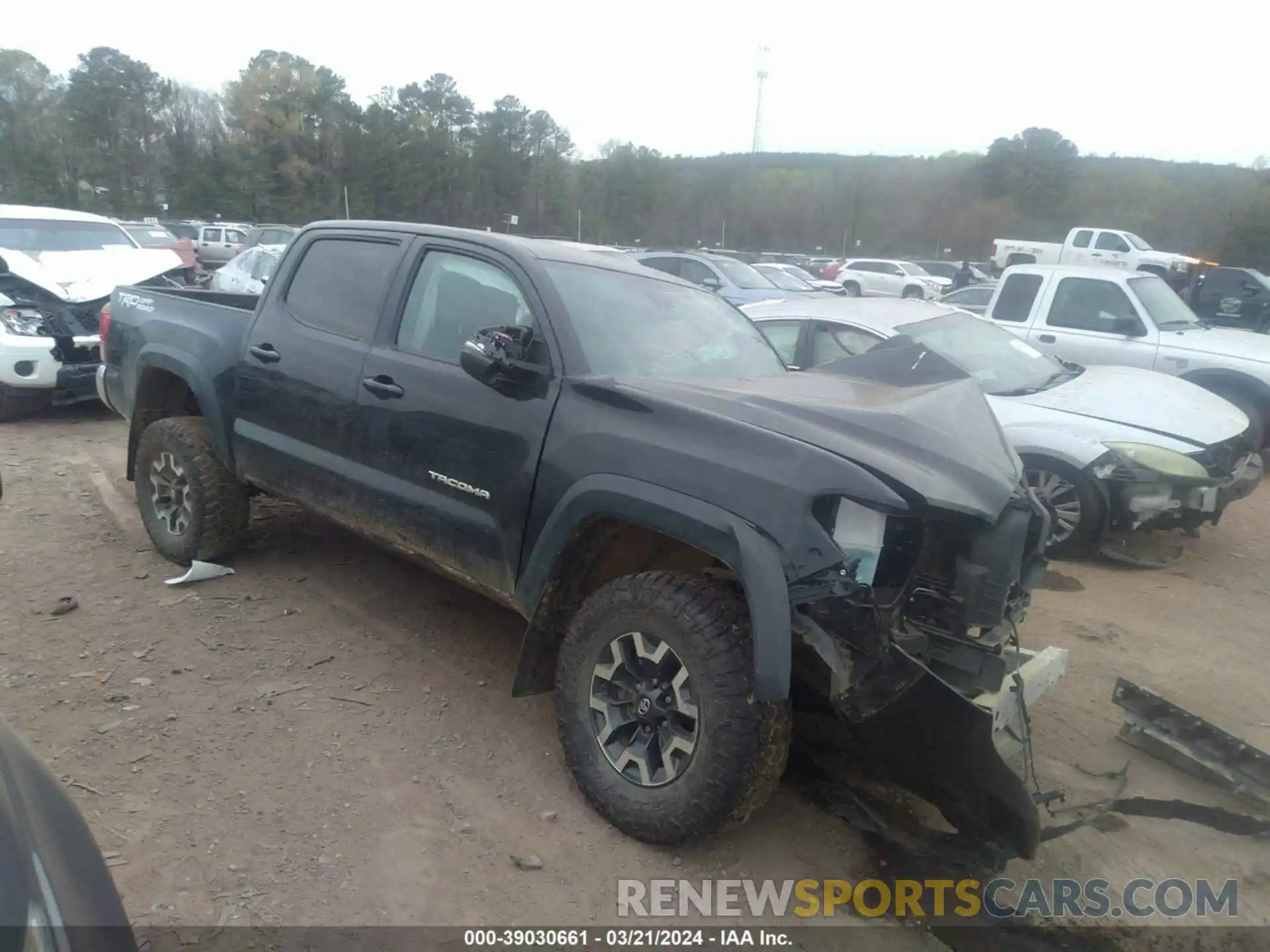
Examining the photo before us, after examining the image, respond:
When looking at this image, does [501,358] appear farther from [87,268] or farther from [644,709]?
[87,268]

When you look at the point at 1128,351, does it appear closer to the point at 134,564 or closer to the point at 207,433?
the point at 207,433

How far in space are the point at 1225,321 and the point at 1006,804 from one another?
12138 millimetres

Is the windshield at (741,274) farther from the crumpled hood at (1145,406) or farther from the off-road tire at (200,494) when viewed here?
the off-road tire at (200,494)

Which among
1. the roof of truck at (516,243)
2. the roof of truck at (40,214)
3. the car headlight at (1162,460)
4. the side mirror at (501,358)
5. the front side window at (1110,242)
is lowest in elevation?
the car headlight at (1162,460)

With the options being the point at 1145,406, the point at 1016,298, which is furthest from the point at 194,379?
the point at 1016,298

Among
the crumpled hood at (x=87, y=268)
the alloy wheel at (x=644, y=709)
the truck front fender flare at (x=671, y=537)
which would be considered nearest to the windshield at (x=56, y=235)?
the crumpled hood at (x=87, y=268)

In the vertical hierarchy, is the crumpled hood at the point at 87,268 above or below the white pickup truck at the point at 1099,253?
below

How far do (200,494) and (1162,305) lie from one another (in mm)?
8404

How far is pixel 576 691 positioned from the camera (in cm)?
304

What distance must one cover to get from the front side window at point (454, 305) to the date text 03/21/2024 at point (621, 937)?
2.11 metres

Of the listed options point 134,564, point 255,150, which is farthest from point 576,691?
point 255,150

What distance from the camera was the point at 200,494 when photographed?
4.62 m

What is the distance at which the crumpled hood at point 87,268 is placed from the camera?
815 centimetres

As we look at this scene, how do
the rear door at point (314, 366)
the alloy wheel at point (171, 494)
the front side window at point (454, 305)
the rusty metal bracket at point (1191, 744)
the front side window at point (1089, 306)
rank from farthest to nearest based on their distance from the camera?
1. the front side window at point (1089, 306)
2. the alloy wheel at point (171, 494)
3. the rear door at point (314, 366)
4. the front side window at point (454, 305)
5. the rusty metal bracket at point (1191, 744)
